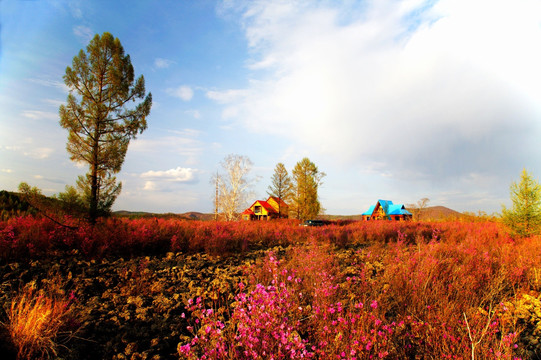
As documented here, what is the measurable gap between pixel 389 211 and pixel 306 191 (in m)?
15.1

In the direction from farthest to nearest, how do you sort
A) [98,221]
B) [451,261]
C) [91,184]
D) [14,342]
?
[91,184], [98,221], [451,261], [14,342]

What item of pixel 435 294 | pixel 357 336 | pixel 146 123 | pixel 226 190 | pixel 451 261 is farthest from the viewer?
pixel 226 190

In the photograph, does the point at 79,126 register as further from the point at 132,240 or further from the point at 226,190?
the point at 226,190

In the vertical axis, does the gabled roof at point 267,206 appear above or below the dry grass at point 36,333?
above

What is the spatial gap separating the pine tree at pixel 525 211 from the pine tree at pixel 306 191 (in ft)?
60.5

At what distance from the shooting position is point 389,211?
1497 inches

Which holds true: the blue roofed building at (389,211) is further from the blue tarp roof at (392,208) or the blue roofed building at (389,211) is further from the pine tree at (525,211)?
the pine tree at (525,211)

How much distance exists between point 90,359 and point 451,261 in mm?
6072

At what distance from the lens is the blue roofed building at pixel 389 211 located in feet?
120

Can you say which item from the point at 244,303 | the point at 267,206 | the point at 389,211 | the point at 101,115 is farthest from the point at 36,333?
the point at 389,211

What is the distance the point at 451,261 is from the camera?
5.48m

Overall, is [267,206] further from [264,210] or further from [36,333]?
[36,333]

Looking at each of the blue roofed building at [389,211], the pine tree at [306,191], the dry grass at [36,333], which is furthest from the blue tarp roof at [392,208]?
the dry grass at [36,333]

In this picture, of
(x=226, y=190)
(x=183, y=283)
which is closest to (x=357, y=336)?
(x=183, y=283)
